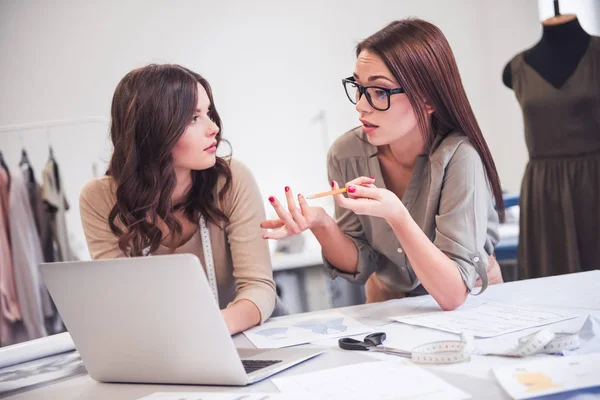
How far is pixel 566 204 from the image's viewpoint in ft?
7.29

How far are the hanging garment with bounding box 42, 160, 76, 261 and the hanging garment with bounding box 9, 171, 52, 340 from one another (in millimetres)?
79

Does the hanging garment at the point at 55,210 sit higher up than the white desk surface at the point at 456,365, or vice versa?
the hanging garment at the point at 55,210

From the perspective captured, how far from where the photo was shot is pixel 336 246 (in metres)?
1.64

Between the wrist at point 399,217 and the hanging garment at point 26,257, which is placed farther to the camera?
the hanging garment at point 26,257

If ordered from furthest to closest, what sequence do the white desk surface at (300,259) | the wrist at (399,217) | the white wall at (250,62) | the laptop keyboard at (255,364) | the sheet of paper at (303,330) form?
the white wall at (250,62) → the white desk surface at (300,259) → the wrist at (399,217) → the sheet of paper at (303,330) → the laptop keyboard at (255,364)

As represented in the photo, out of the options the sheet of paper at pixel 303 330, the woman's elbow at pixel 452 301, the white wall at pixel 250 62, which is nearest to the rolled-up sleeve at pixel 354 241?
the sheet of paper at pixel 303 330

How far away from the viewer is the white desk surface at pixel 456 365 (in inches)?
36.3

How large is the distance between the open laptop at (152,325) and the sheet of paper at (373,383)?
8cm

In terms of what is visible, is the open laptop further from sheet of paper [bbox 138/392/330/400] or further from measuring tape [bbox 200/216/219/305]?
measuring tape [bbox 200/216/219/305]

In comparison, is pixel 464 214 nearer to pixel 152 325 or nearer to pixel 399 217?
pixel 399 217

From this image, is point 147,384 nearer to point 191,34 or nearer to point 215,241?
point 215,241

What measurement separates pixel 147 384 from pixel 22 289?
223 centimetres

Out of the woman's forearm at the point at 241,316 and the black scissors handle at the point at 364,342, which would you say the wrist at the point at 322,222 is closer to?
the woman's forearm at the point at 241,316

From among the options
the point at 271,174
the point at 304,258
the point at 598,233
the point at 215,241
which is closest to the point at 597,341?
the point at 215,241
